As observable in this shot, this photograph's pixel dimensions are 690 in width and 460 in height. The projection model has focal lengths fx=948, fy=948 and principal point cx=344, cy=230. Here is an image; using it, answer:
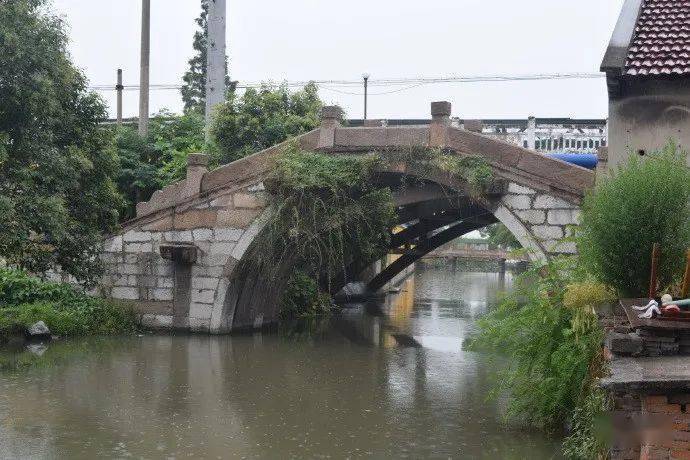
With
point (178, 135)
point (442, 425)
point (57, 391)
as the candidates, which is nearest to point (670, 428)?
point (442, 425)

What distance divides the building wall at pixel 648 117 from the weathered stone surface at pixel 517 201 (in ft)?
6.42

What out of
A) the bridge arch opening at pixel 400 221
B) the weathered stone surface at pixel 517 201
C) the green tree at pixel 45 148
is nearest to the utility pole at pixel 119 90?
the bridge arch opening at pixel 400 221

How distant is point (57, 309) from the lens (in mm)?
16234

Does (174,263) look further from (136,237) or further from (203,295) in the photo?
(136,237)

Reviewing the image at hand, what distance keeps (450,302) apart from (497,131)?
5.54 metres

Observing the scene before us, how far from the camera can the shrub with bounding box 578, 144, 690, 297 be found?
7.79 metres

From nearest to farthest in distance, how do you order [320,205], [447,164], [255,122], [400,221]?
[447,164] < [320,205] < [255,122] < [400,221]

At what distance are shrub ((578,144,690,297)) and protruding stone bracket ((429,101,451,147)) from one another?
22.4 feet

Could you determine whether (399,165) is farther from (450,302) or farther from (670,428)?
(450,302)

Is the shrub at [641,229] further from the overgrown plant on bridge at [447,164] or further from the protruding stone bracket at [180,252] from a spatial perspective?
the protruding stone bracket at [180,252]

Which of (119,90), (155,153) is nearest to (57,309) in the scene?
(155,153)

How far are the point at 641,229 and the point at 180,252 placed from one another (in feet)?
33.3

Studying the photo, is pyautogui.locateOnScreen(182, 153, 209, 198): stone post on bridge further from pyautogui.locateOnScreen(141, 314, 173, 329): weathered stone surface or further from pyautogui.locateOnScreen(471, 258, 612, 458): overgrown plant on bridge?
pyautogui.locateOnScreen(471, 258, 612, 458): overgrown plant on bridge

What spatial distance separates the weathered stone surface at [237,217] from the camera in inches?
637
